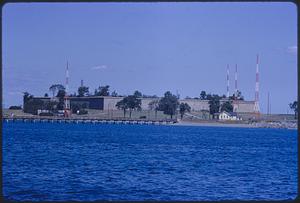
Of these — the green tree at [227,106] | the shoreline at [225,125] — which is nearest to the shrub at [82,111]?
the shoreline at [225,125]

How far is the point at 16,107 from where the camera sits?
105 m

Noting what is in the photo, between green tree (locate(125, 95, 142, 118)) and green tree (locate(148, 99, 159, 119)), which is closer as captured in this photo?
green tree (locate(125, 95, 142, 118))

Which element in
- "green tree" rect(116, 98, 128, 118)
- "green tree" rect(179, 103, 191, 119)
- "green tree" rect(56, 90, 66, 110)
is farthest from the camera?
"green tree" rect(179, 103, 191, 119)

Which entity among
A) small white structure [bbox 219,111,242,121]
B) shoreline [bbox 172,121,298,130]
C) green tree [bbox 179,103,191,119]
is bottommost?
shoreline [bbox 172,121,298,130]

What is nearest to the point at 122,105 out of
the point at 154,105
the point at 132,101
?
the point at 132,101

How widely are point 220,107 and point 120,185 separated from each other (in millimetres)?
84734

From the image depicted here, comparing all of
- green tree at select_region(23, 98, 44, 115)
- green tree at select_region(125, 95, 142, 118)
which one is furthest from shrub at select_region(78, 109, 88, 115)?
green tree at select_region(125, 95, 142, 118)

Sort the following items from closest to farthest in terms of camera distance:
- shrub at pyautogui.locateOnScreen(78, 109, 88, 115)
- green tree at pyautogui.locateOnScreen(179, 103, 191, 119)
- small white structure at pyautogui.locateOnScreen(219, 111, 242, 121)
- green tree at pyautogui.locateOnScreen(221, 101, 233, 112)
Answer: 1. green tree at pyautogui.locateOnScreen(221, 101, 233, 112)
2. small white structure at pyautogui.locateOnScreen(219, 111, 242, 121)
3. shrub at pyautogui.locateOnScreen(78, 109, 88, 115)
4. green tree at pyautogui.locateOnScreen(179, 103, 191, 119)

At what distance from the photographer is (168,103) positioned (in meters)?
108

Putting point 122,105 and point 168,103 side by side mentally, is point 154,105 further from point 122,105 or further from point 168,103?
point 122,105

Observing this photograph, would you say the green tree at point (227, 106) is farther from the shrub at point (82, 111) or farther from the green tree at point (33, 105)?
the green tree at point (33, 105)

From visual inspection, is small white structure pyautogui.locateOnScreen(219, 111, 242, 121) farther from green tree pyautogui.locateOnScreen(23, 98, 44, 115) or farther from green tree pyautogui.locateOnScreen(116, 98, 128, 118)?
green tree pyautogui.locateOnScreen(23, 98, 44, 115)

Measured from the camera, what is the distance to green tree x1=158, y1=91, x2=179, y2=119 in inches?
4254

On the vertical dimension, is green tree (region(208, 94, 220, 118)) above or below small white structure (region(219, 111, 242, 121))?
above
